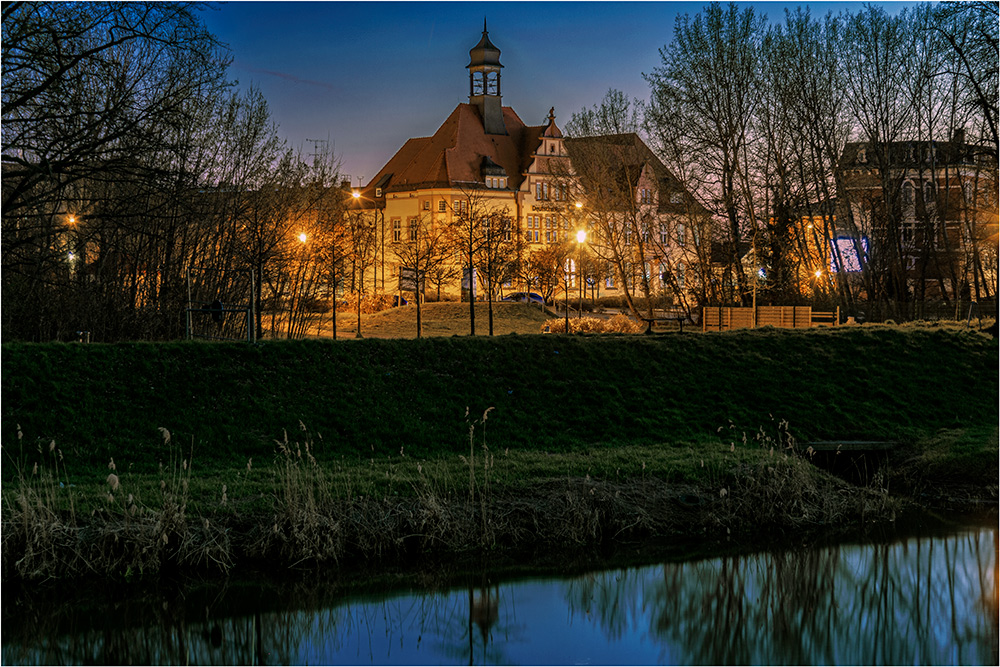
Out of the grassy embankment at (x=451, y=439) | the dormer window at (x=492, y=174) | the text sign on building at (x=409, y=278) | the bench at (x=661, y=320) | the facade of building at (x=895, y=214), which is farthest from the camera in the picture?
the dormer window at (x=492, y=174)

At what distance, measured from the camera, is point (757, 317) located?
29297mm

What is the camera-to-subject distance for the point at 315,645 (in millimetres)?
9336

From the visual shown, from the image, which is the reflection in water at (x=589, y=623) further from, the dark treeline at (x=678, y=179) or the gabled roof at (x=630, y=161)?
the gabled roof at (x=630, y=161)

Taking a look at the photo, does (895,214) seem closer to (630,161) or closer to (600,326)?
(630,161)

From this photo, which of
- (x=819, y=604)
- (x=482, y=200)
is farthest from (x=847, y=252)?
(x=819, y=604)

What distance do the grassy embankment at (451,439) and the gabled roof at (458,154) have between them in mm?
49873

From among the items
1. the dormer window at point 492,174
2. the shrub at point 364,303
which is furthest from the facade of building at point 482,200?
the shrub at point 364,303

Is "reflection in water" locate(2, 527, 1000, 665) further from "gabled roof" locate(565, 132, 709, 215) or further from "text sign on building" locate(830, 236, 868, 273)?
"text sign on building" locate(830, 236, 868, 273)

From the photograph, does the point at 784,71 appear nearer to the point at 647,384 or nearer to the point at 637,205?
the point at 637,205

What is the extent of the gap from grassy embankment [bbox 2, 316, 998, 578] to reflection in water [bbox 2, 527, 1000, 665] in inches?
35.1

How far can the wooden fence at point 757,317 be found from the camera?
94.8 ft

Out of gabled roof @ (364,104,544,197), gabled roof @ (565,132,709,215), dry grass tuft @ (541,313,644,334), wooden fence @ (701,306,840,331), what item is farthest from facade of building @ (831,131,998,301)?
gabled roof @ (364,104,544,197)

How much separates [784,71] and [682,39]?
174 inches

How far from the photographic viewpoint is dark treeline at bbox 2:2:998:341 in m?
19.3
